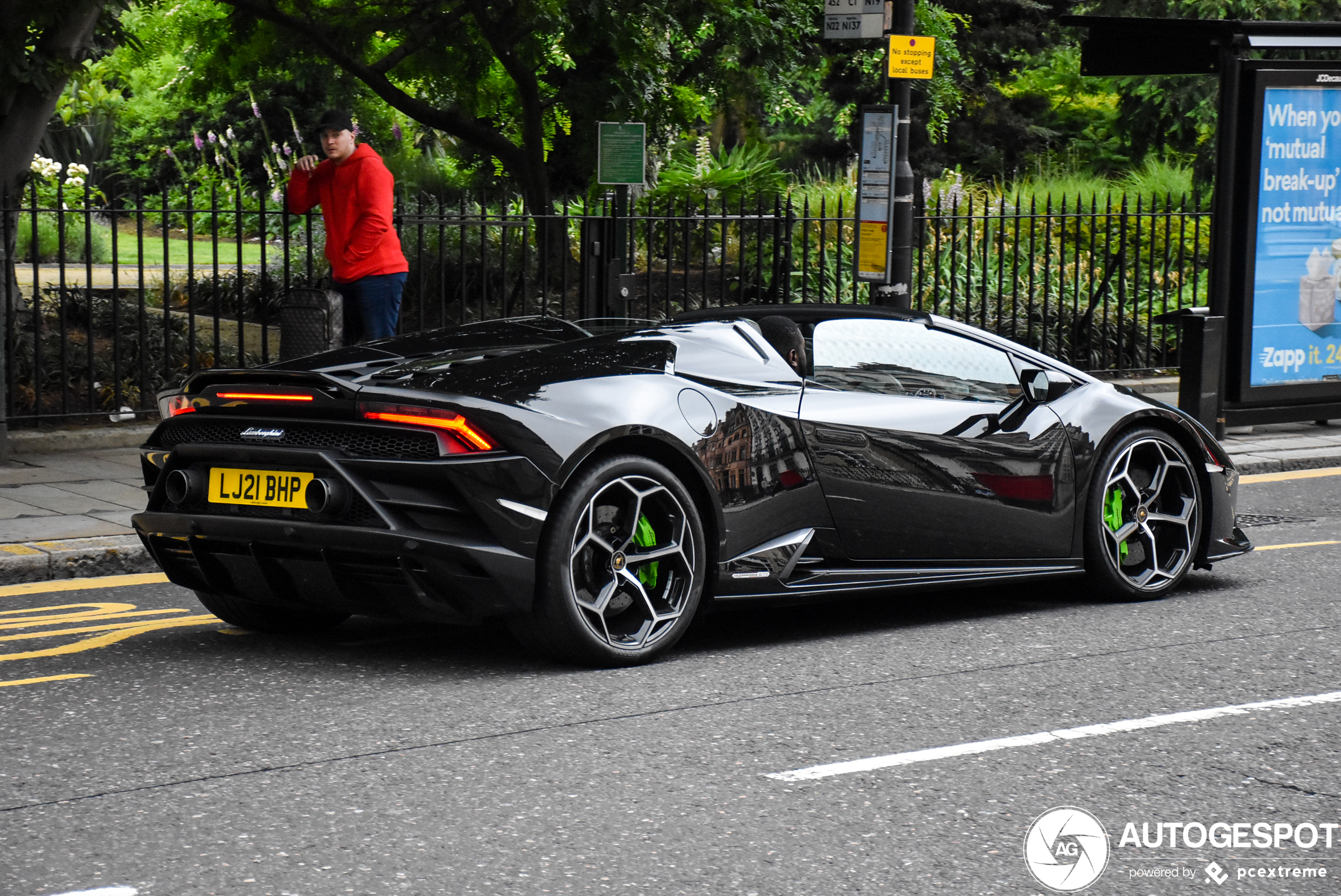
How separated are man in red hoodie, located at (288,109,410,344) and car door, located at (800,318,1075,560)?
4087mm

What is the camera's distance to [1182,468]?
6.84m

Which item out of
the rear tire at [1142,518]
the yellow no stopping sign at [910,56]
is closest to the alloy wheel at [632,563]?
the rear tire at [1142,518]

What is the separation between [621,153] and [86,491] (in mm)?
4581

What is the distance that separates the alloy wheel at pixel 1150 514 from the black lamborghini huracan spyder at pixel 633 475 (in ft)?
0.06

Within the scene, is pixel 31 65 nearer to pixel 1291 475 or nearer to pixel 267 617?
pixel 267 617

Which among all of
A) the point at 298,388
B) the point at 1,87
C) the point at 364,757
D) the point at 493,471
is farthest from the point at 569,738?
the point at 1,87

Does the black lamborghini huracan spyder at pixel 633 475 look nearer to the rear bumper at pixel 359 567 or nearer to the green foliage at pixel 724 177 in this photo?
the rear bumper at pixel 359 567

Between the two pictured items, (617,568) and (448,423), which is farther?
(617,568)

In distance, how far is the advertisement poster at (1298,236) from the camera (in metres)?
12.5

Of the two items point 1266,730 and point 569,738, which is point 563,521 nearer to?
point 569,738

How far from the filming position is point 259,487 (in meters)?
5.31

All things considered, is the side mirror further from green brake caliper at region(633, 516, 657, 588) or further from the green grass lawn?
the green grass lawn

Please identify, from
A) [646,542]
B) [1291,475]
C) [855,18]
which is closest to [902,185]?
[855,18]

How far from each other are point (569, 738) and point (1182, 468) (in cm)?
333
